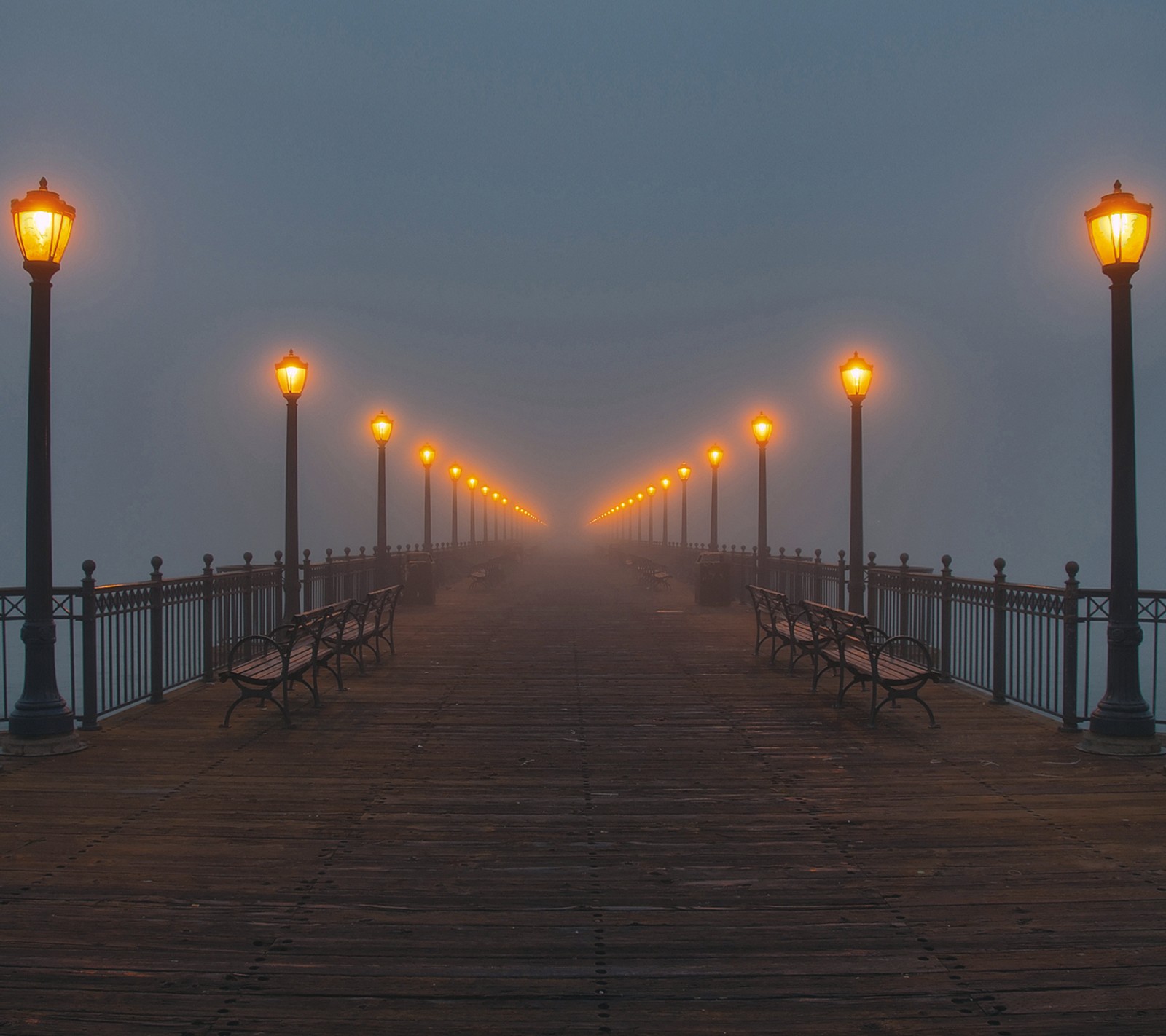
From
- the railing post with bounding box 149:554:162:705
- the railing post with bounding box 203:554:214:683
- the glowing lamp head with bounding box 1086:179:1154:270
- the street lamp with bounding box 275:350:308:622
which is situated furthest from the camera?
the street lamp with bounding box 275:350:308:622

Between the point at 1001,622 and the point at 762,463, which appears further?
the point at 762,463

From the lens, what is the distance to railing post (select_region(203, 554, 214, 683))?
34.9 ft

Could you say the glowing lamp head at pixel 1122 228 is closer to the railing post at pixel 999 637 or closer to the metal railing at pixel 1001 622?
the metal railing at pixel 1001 622

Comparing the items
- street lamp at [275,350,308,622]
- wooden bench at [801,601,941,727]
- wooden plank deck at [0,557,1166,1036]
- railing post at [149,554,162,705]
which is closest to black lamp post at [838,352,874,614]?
wooden bench at [801,601,941,727]

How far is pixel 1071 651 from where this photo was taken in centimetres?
816

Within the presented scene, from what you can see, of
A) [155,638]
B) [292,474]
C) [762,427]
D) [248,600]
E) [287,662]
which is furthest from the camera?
[762,427]

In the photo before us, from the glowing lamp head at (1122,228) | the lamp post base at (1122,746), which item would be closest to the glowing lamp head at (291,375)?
the glowing lamp head at (1122,228)

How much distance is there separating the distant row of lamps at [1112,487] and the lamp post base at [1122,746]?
1 centimetres

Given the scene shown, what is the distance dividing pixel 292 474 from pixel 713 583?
10.6 metres

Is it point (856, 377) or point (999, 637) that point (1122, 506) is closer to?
point (999, 637)

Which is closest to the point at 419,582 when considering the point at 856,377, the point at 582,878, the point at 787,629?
the point at 787,629

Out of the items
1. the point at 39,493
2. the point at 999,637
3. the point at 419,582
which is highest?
the point at 39,493

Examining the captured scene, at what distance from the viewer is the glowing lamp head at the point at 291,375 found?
14.6 metres

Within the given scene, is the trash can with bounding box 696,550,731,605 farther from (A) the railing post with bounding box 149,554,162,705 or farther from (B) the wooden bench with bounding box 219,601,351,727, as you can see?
(A) the railing post with bounding box 149,554,162,705
